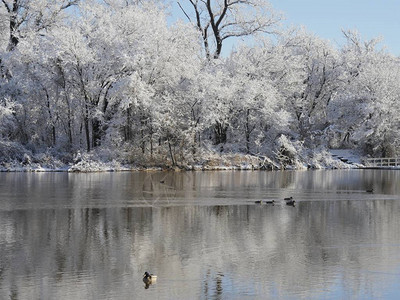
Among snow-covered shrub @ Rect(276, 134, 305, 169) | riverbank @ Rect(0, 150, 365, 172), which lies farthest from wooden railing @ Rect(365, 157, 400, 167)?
snow-covered shrub @ Rect(276, 134, 305, 169)

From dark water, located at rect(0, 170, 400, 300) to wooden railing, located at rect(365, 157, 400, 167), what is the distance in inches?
1248

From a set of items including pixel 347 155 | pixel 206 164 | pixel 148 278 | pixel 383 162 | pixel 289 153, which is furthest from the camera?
pixel 347 155

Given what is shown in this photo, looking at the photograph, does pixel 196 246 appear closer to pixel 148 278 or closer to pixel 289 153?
pixel 148 278

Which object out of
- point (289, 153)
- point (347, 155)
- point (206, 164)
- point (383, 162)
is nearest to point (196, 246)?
point (206, 164)

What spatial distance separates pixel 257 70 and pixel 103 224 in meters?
41.4

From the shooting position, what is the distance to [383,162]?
202ft

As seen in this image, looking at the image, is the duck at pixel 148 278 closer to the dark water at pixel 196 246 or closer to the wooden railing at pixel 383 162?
the dark water at pixel 196 246

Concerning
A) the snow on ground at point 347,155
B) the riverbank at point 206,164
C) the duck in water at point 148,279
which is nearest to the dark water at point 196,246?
the duck in water at point 148,279

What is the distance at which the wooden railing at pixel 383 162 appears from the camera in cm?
6116

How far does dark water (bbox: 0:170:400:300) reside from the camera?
12.8m

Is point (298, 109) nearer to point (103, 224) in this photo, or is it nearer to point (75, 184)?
point (75, 184)

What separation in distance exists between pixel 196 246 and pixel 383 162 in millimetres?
47662

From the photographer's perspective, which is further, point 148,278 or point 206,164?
point 206,164

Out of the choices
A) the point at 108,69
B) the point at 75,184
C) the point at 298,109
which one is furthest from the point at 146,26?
the point at 75,184
